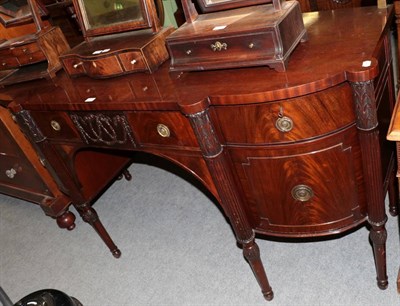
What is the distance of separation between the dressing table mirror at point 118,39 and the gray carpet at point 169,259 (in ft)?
3.65

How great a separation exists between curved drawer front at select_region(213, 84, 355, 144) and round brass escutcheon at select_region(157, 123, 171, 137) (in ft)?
0.72

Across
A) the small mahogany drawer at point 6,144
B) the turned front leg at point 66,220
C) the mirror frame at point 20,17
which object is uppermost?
the mirror frame at point 20,17

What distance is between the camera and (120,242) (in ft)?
8.11

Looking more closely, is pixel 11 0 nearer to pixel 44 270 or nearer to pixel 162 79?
pixel 162 79

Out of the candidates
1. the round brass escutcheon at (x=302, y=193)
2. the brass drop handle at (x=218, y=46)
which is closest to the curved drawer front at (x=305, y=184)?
the round brass escutcheon at (x=302, y=193)

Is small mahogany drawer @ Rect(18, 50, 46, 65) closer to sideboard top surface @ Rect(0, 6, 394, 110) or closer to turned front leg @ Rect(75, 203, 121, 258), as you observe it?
sideboard top surface @ Rect(0, 6, 394, 110)

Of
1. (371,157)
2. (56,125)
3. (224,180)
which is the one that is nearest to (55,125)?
(56,125)

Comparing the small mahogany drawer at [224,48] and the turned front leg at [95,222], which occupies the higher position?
the small mahogany drawer at [224,48]

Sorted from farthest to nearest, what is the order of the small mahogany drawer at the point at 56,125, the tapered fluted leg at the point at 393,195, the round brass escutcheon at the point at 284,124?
the tapered fluted leg at the point at 393,195 → the small mahogany drawer at the point at 56,125 → the round brass escutcheon at the point at 284,124

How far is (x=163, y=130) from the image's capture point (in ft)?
4.82

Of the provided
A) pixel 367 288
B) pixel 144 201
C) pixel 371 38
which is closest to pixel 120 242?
pixel 144 201

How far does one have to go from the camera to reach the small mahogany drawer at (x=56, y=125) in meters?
1.75

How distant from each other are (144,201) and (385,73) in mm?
1796

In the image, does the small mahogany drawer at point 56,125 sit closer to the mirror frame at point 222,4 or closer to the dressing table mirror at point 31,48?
the dressing table mirror at point 31,48
